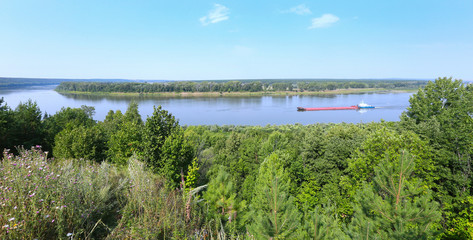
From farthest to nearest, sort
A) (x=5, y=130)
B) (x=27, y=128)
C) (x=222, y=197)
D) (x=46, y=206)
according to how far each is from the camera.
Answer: (x=27, y=128)
(x=5, y=130)
(x=222, y=197)
(x=46, y=206)

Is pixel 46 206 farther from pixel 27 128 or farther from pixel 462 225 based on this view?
pixel 27 128

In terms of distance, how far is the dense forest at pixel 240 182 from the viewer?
390cm

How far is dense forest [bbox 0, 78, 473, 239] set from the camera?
12.8 feet

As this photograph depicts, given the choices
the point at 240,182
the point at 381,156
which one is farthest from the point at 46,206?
the point at 240,182

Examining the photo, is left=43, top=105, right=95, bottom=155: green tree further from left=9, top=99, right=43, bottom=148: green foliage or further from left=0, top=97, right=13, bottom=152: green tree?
left=0, top=97, right=13, bottom=152: green tree

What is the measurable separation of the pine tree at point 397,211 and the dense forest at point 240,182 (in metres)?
0.02

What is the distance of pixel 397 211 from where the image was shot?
4.19 metres

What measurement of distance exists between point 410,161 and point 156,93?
131360 mm

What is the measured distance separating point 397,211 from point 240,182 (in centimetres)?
1520

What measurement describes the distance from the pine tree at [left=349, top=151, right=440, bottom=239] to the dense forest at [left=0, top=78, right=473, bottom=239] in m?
0.02

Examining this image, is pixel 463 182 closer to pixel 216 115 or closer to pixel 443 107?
pixel 443 107

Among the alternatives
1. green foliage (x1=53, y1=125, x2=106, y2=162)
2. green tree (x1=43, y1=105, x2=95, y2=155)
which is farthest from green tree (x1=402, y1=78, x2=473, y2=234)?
green tree (x1=43, y1=105, x2=95, y2=155)

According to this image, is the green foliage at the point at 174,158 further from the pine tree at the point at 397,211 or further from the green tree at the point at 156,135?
the pine tree at the point at 397,211

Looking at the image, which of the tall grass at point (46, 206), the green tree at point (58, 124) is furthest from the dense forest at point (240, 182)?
the green tree at point (58, 124)
